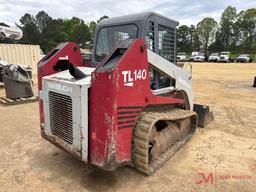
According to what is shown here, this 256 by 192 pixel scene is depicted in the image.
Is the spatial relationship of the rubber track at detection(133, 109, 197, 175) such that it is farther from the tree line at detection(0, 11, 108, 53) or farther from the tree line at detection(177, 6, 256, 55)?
the tree line at detection(177, 6, 256, 55)

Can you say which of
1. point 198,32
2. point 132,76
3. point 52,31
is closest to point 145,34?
point 132,76

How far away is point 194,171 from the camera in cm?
335

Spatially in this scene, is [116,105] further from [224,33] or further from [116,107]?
[224,33]

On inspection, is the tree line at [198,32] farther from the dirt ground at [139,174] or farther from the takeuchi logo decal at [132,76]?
the takeuchi logo decal at [132,76]

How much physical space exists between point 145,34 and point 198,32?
76.6 metres

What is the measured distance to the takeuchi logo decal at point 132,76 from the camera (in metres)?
2.59

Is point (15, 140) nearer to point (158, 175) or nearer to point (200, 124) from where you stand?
point (158, 175)

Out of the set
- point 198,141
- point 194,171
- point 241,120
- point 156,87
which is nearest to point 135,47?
point 156,87

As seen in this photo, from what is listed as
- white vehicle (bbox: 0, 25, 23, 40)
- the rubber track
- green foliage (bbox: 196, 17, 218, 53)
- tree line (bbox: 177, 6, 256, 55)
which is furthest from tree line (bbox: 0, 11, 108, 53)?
the rubber track

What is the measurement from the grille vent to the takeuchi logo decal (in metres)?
0.70

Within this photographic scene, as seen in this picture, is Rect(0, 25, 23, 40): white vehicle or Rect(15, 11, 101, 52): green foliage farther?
Rect(15, 11, 101, 52): green foliage

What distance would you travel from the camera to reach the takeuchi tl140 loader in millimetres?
2564

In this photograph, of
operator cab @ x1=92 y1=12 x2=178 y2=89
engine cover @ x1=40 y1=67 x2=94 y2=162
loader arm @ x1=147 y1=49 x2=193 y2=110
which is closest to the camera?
engine cover @ x1=40 y1=67 x2=94 y2=162

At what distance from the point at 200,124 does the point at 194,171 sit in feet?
6.56
